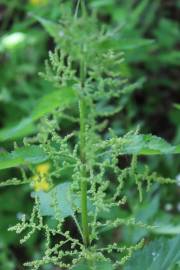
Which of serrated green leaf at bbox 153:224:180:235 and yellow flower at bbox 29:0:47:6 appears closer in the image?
serrated green leaf at bbox 153:224:180:235

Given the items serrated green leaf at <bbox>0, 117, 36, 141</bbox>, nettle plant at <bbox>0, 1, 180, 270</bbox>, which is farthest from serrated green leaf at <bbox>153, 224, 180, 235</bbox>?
nettle plant at <bbox>0, 1, 180, 270</bbox>

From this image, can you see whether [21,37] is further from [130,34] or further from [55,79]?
[55,79]

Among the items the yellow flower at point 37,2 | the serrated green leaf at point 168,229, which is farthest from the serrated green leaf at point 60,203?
the yellow flower at point 37,2

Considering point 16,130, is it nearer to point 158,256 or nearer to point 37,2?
point 158,256

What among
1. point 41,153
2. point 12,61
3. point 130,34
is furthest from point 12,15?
point 41,153

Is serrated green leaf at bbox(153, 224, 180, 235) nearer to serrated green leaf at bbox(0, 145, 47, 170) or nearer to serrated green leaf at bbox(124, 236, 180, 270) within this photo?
serrated green leaf at bbox(124, 236, 180, 270)

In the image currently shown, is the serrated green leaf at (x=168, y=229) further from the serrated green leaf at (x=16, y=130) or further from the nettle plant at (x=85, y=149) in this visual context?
the nettle plant at (x=85, y=149)
